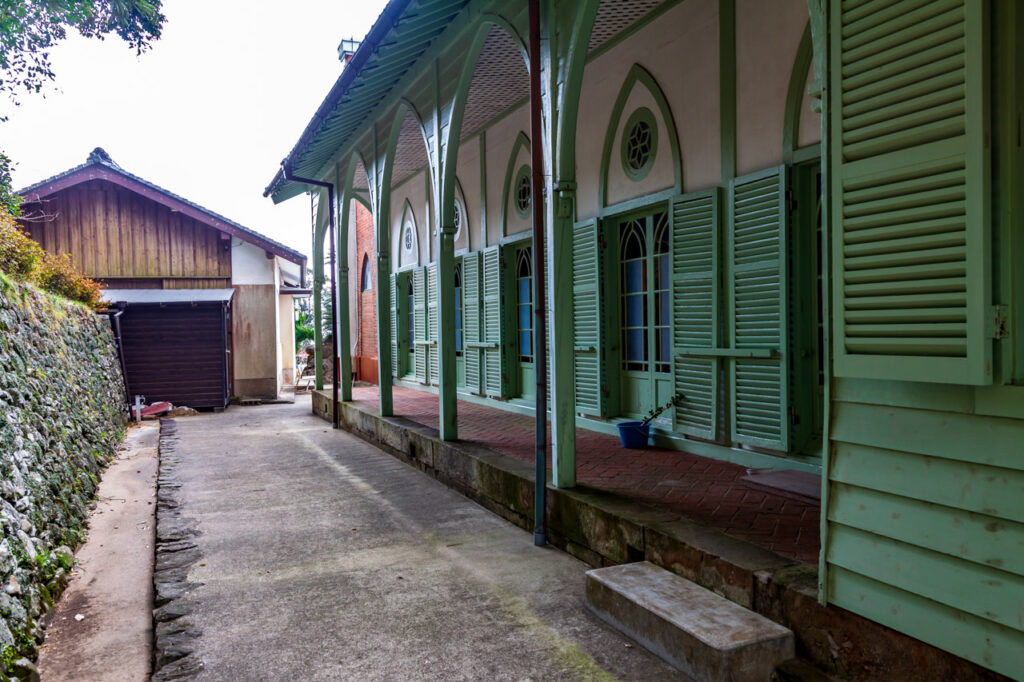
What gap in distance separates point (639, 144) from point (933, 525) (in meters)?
5.16

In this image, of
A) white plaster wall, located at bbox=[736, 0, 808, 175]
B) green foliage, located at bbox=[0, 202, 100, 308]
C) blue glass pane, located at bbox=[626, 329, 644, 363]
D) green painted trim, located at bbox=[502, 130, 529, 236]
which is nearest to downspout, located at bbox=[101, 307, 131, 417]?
green foliage, located at bbox=[0, 202, 100, 308]

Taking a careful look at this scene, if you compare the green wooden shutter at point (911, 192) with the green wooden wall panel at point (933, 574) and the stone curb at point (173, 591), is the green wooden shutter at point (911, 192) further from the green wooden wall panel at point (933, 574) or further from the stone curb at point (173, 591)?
the stone curb at point (173, 591)

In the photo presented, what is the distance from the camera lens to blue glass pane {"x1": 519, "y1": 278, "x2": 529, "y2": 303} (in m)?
9.55

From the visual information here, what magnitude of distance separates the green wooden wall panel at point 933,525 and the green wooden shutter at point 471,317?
313 inches

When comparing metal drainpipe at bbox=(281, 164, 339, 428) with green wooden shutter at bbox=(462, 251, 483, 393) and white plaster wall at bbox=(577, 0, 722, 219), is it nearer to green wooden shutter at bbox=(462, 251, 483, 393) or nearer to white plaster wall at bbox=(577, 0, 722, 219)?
green wooden shutter at bbox=(462, 251, 483, 393)

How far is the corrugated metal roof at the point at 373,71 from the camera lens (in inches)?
248

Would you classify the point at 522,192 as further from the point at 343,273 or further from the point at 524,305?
the point at 343,273

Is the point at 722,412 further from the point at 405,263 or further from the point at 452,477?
the point at 405,263

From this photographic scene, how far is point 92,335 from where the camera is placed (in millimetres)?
10773

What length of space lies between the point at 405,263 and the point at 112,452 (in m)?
6.41

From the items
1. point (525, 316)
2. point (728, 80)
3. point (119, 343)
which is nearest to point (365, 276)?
point (119, 343)

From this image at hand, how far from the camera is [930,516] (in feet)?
8.05

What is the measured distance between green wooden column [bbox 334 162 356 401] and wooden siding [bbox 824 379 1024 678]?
362 inches

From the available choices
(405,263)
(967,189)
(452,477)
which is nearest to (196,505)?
(452,477)
